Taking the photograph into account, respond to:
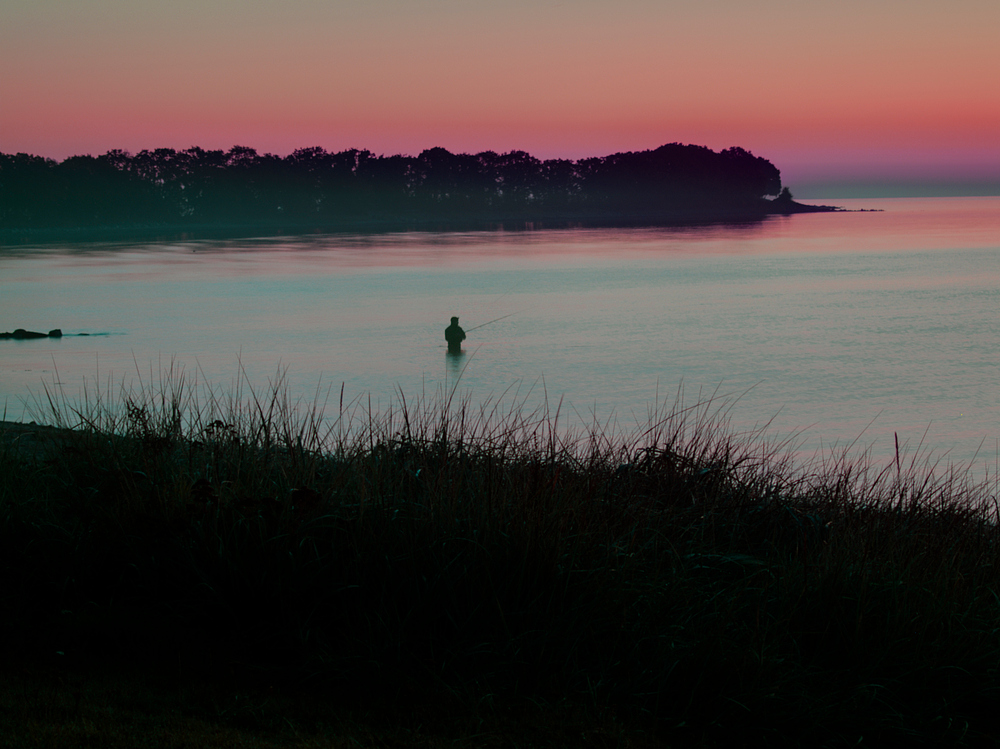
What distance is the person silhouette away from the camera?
82.1 ft

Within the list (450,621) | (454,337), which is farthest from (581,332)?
(450,621)

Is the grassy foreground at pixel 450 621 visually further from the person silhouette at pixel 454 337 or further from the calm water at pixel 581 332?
the person silhouette at pixel 454 337

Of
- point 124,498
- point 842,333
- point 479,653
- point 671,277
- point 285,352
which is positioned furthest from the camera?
point 671,277

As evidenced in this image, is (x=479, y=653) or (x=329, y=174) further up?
(x=329, y=174)

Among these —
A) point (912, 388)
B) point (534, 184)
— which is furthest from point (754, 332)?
point (534, 184)

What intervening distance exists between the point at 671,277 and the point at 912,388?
31.9 m

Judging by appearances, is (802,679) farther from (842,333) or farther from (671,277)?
(671,277)

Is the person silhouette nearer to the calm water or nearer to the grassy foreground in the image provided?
the calm water

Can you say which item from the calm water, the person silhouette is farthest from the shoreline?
the person silhouette

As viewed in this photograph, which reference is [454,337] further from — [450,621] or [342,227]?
[342,227]

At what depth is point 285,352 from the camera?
2648cm

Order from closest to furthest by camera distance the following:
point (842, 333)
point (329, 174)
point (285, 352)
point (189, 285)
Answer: point (285, 352)
point (842, 333)
point (189, 285)
point (329, 174)

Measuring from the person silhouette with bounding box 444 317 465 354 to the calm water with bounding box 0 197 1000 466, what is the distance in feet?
2.19

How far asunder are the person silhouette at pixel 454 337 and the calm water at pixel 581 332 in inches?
26.3
